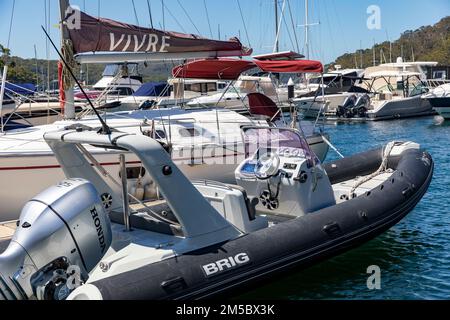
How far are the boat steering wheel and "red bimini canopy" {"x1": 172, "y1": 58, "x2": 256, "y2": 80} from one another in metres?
4.75

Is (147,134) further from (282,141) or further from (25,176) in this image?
(282,141)

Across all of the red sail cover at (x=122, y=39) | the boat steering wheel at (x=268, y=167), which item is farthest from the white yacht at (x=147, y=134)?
the boat steering wheel at (x=268, y=167)

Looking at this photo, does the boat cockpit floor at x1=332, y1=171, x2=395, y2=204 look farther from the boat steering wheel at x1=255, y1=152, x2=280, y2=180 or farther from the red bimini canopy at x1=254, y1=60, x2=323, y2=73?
the red bimini canopy at x1=254, y1=60, x2=323, y2=73

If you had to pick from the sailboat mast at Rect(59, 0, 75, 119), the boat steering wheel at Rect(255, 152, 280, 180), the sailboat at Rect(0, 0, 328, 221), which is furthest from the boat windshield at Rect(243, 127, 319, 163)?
the sailboat mast at Rect(59, 0, 75, 119)

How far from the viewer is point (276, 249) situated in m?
6.28

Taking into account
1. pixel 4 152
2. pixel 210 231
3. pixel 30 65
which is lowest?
pixel 210 231

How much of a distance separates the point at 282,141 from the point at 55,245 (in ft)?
12.9

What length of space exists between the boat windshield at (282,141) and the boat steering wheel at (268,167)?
244mm

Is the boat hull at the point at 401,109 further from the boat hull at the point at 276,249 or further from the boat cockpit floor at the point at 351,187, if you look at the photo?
the boat hull at the point at 276,249

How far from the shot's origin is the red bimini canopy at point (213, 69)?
1217 centimetres

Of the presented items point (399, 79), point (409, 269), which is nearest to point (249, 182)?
point (409, 269)
